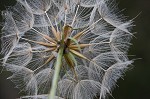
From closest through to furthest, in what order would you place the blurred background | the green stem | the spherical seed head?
the green stem < the spherical seed head < the blurred background

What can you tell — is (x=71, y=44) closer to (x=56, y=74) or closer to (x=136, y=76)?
(x=56, y=74)

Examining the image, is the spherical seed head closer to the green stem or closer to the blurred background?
the green stem

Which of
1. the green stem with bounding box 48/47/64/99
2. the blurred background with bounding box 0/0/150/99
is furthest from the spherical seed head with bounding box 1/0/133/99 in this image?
the blurred background with bounding box 0/0/150/99

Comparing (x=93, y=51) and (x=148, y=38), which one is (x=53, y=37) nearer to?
(x=93, y=51)

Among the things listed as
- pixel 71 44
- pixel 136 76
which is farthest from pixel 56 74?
pixel 136 76

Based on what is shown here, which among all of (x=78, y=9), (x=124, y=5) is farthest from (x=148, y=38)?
(x=78, y=9)

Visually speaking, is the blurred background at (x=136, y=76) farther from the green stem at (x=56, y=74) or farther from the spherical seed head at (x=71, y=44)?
the green stem at (x=56, y=74)

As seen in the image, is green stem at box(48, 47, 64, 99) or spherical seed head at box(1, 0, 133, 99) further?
spherical seed head at box(1, 0, 133, 99)

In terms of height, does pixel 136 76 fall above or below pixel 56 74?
above

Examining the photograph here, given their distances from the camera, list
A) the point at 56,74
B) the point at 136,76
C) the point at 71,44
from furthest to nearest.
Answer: the point at 136,76, the point at 71,44, the point at 56,74
